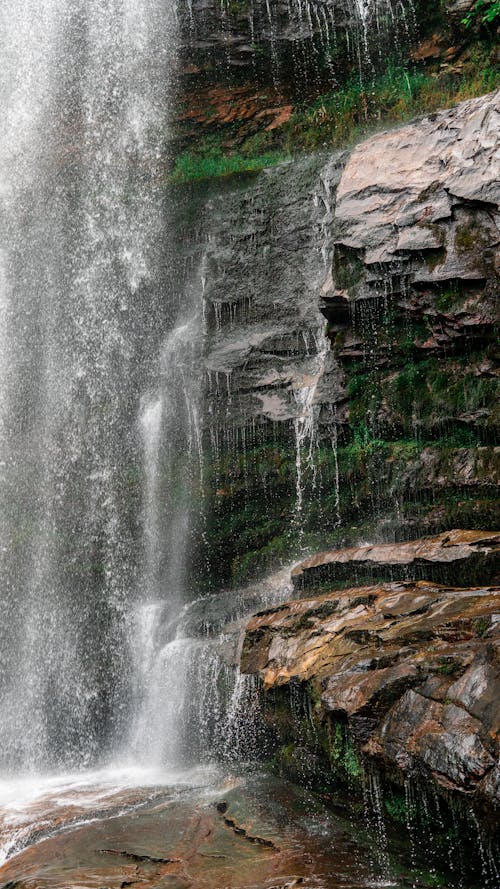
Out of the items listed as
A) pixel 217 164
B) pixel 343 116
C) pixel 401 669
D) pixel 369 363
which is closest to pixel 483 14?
pixel 343 116

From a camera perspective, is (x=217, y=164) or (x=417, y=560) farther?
(x=217, y=164)

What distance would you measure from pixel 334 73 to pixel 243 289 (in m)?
4.85

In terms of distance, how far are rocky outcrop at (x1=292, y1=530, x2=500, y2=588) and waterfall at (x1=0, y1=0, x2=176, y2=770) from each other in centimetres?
409

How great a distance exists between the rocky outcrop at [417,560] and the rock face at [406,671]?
0.52 m

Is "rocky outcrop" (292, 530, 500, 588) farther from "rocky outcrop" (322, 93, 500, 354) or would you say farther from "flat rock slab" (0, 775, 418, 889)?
"rocky outcrop" (322, 93, 500, 354)

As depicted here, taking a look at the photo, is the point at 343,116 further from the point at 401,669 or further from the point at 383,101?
the point at 401,669

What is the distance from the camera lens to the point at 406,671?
6406 millimetres

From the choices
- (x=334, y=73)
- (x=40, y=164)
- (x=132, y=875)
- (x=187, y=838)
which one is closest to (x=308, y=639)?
(x=187, y=838)

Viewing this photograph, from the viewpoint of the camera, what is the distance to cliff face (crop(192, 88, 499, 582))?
34.4 feet

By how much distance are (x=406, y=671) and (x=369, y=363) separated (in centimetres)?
583

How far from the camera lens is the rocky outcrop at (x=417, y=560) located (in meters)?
8.26

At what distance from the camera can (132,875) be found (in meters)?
6.25

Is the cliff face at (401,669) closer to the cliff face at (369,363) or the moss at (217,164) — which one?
the cliff face at (369,363)

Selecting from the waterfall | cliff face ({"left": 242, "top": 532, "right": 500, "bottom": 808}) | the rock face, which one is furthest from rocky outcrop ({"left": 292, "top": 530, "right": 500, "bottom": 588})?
A: the waterfall
